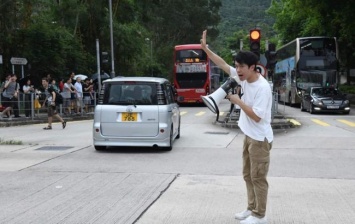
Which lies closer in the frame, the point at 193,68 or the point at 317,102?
the point at 317,102

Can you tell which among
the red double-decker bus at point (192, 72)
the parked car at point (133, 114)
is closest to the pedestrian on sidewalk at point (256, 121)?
the parked car at point (133, 114)

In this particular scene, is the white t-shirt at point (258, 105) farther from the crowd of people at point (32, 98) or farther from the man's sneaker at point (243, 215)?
the crowd of people at point (32, 98)

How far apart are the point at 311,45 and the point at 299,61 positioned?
118 cm

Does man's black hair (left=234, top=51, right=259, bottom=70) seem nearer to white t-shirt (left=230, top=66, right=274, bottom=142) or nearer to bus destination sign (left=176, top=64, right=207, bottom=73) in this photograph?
white t-shirt (left=230, top=66, right=274, bottom=142)

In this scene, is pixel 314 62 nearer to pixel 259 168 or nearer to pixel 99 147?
pixel 99 147

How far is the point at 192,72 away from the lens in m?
31.3

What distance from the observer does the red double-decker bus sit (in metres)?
31.3

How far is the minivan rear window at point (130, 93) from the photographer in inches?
399

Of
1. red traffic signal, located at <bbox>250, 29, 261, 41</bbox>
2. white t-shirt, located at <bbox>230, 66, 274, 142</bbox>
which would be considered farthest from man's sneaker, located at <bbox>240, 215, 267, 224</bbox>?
red traffic signal, located at <bbox>250, 29, 261, 41</bbox>

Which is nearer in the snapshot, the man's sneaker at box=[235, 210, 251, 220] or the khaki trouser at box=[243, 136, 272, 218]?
the khaki trouser at box=[243, 136, 272, 218]

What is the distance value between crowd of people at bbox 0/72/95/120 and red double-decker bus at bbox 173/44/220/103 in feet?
31.9

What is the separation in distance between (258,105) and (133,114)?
5660mm

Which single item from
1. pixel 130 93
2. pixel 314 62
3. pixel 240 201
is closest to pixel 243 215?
pixel 240 201

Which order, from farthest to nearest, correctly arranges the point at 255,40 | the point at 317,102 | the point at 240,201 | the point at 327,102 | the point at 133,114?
the point at 317,102 < the point at 327,102 < the point at 255,40 < the point at 133,114 < the point at 240,201
